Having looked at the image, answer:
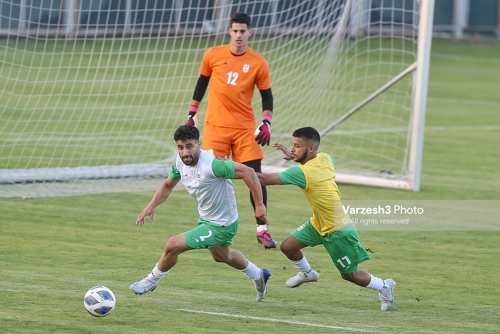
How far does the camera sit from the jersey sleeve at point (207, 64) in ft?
34.7

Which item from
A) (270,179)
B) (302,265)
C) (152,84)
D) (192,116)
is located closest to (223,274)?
(302,265)

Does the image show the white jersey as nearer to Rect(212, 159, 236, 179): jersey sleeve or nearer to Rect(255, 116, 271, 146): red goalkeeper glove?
Rect(212, 159, 236, 179): jersey sleeve

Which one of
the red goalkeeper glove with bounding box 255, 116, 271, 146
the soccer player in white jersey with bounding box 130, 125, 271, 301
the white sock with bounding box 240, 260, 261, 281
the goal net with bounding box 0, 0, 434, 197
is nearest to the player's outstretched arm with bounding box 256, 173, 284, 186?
the soccer player in white jersey with bounding box 130, 125, 271, 301

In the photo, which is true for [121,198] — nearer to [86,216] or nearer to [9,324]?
[86,216]

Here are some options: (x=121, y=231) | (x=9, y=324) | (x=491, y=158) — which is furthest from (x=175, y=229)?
(x=491, y=158)

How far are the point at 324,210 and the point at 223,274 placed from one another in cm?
165

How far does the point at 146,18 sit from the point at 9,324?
33.6 ft

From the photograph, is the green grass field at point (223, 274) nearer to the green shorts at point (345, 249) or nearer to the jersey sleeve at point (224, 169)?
the green shorts at point (345, 249)

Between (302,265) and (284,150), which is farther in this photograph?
(302,265)

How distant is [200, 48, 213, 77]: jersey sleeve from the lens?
34.7ft

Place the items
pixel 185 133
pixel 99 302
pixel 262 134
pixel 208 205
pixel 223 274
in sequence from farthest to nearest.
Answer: pixel 262 134
pixel 223 274
pixel 208 205
pixel 185 133
pixel 99 302

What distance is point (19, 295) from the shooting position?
25.7 ft

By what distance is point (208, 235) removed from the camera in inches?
306

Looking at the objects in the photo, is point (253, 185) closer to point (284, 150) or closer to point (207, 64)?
point (284, 150)
